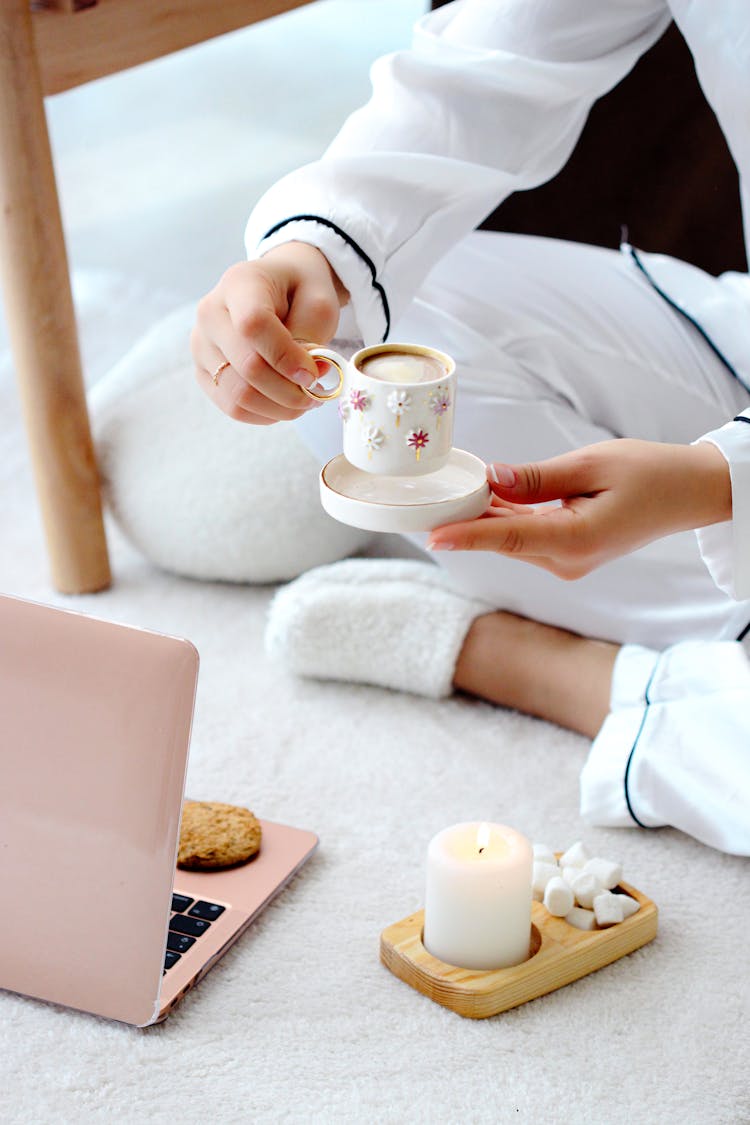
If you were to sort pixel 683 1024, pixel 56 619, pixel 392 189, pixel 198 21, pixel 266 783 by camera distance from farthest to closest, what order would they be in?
pixel 198 21
pixel 266 783
pixel 392 189
pixel 683 1024
pixel 56 619

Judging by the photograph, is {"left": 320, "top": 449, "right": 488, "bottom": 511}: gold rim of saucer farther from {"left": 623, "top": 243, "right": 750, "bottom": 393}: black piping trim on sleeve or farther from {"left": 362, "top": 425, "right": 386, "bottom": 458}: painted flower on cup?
{"left": 623, "top": 243, "right": 750, "bottom": 393}: black piping trim on sleeve

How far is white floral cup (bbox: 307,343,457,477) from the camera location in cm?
84

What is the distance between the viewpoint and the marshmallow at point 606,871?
103 centimetres

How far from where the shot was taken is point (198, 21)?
145 centimetres

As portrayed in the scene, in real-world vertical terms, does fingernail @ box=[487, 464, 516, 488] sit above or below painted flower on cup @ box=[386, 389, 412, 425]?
below

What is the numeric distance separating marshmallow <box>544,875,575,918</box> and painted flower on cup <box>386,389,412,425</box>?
379 millimetres

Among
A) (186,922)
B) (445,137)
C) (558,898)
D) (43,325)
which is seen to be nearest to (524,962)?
(558,898)

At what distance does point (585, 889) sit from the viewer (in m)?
1.01

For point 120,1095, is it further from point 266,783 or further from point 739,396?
point 739,396

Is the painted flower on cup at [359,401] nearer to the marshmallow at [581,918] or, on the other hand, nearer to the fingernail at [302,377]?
the fingernail at [302,377]

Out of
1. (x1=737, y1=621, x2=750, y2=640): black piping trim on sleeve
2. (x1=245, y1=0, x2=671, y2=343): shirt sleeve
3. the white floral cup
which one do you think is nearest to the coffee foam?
the white floral cup

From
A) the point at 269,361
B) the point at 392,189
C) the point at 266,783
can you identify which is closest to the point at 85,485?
the point at 266,783

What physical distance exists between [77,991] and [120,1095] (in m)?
0.08

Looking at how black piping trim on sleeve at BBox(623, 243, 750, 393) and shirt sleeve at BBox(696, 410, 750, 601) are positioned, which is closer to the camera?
shirt sleeve at BBox(696, 410, 750, 601)
